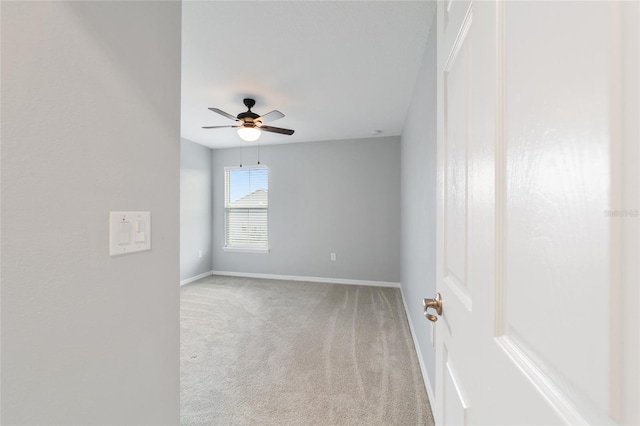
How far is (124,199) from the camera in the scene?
2.66 ft

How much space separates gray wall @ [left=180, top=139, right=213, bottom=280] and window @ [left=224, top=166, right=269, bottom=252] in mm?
346

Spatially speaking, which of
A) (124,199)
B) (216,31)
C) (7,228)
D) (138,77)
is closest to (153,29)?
(138,77)

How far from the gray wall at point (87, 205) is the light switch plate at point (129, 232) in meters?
0.02

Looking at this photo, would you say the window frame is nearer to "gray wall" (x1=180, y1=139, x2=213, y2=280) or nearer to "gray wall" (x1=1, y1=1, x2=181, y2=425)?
"gray wall" (x1=180, y1=139, x2=213, y2=280)

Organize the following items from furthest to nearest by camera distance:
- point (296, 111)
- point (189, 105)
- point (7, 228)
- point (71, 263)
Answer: point (296, 111) → point (189, 105) → point (71, 263) → point (7, 228)

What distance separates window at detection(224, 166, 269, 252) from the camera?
4.89 meters

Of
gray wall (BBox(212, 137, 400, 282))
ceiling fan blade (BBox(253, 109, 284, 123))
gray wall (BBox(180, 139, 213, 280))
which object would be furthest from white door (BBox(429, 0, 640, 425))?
gray wall (BBox(180, 139, 213, 280))

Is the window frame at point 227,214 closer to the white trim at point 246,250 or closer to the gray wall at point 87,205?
the white trim at point 246,250

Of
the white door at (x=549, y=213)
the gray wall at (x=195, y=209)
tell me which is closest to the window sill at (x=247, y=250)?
the gray wall at (x=195, y=209)

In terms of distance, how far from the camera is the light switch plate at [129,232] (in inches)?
30.6

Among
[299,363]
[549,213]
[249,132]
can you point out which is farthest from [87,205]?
[249,132]

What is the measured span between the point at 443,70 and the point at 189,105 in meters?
3.00

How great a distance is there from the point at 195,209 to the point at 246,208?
2.82ft

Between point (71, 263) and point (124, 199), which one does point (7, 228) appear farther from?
point (124, 199)
